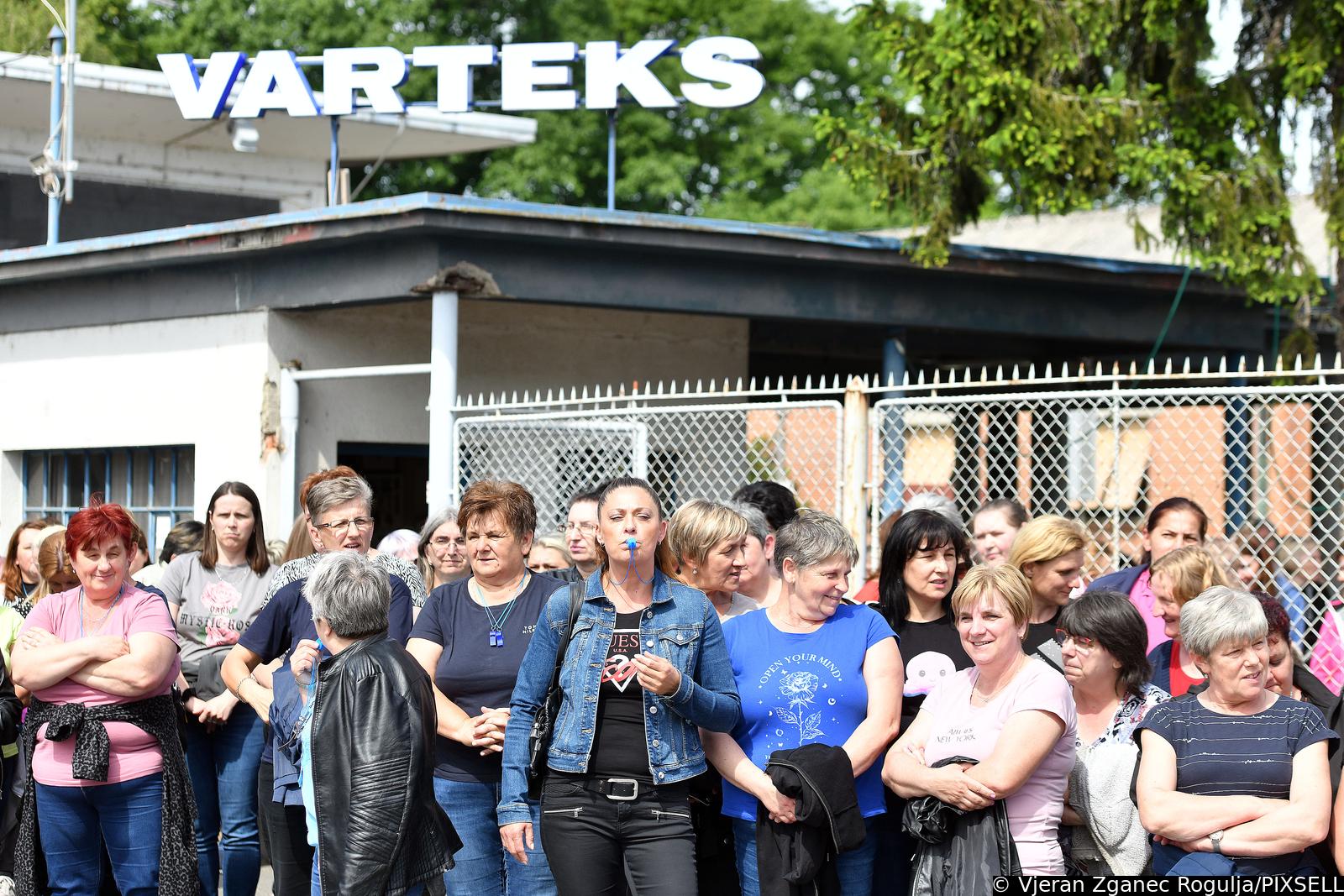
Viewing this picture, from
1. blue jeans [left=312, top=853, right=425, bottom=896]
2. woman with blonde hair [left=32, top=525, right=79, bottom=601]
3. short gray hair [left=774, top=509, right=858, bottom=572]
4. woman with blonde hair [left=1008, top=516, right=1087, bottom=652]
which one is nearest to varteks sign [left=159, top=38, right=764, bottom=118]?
woman with blonde hair [left=32, top=525, right=79, bottom=601]

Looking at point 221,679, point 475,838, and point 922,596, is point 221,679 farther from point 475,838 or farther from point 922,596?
point 922,596

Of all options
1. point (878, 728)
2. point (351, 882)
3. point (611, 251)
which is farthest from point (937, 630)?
point (611, 251)

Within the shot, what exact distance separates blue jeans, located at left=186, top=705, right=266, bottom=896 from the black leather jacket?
2204 mm

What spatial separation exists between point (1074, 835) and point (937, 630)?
0.97 metres

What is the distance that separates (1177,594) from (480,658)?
2619mm

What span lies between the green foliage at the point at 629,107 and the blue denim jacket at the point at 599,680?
28167 mm

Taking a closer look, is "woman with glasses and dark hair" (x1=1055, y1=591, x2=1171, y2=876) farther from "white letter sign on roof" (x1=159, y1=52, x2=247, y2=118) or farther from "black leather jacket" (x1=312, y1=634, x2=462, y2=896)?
"white letter sign on roof" (x1=159, y1=52, x2=247, y2=118)

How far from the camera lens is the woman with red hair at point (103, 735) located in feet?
19.7

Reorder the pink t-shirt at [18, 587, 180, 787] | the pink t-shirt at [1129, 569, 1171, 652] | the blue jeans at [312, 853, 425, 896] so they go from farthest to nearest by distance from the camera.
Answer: the pink t-shirt at [1129, 569, 1171, 652]
the pink t-shirt at [18, 587, 180, 787]
the blue jeans at [312, 853, 425, 896]

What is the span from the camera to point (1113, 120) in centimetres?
1245

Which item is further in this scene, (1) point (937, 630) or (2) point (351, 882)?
(1) point (937, 630)

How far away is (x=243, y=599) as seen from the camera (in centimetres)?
717

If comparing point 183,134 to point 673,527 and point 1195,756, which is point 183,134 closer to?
point 673,527

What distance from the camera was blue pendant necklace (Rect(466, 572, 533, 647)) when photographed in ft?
18.6
